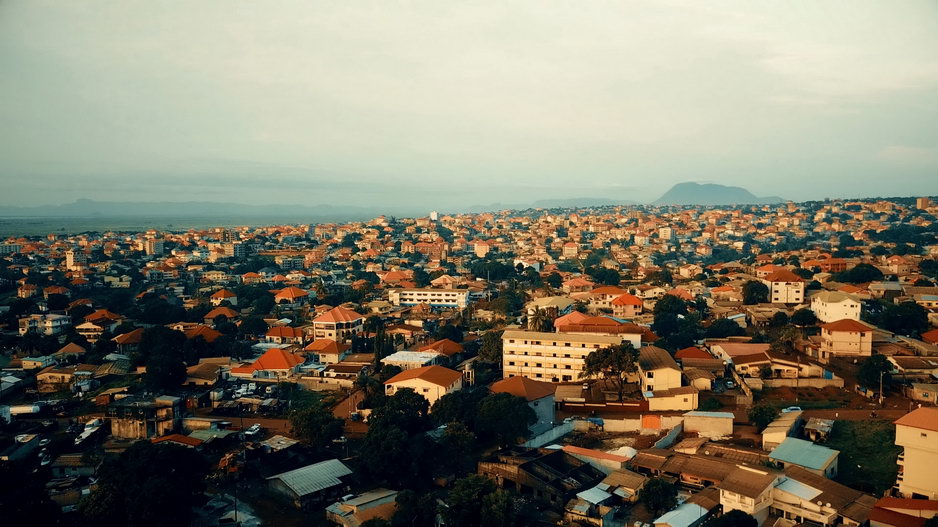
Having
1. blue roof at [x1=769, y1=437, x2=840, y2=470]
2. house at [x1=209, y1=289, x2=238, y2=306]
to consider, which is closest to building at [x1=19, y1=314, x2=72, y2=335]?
house at [x1=209, y1=289, x2=238, y2=306]

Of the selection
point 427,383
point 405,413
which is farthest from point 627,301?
point 405,413

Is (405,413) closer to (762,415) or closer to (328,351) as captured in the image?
(762,415)

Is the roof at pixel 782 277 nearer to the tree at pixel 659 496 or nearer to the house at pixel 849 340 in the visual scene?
the house at pixel 849 340

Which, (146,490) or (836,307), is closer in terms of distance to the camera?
(146,490)

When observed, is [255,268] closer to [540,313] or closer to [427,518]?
[540,313]

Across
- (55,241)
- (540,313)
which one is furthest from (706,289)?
(55,241)

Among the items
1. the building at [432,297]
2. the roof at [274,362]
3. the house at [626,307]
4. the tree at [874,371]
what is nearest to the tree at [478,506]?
the roof at [274,362]
